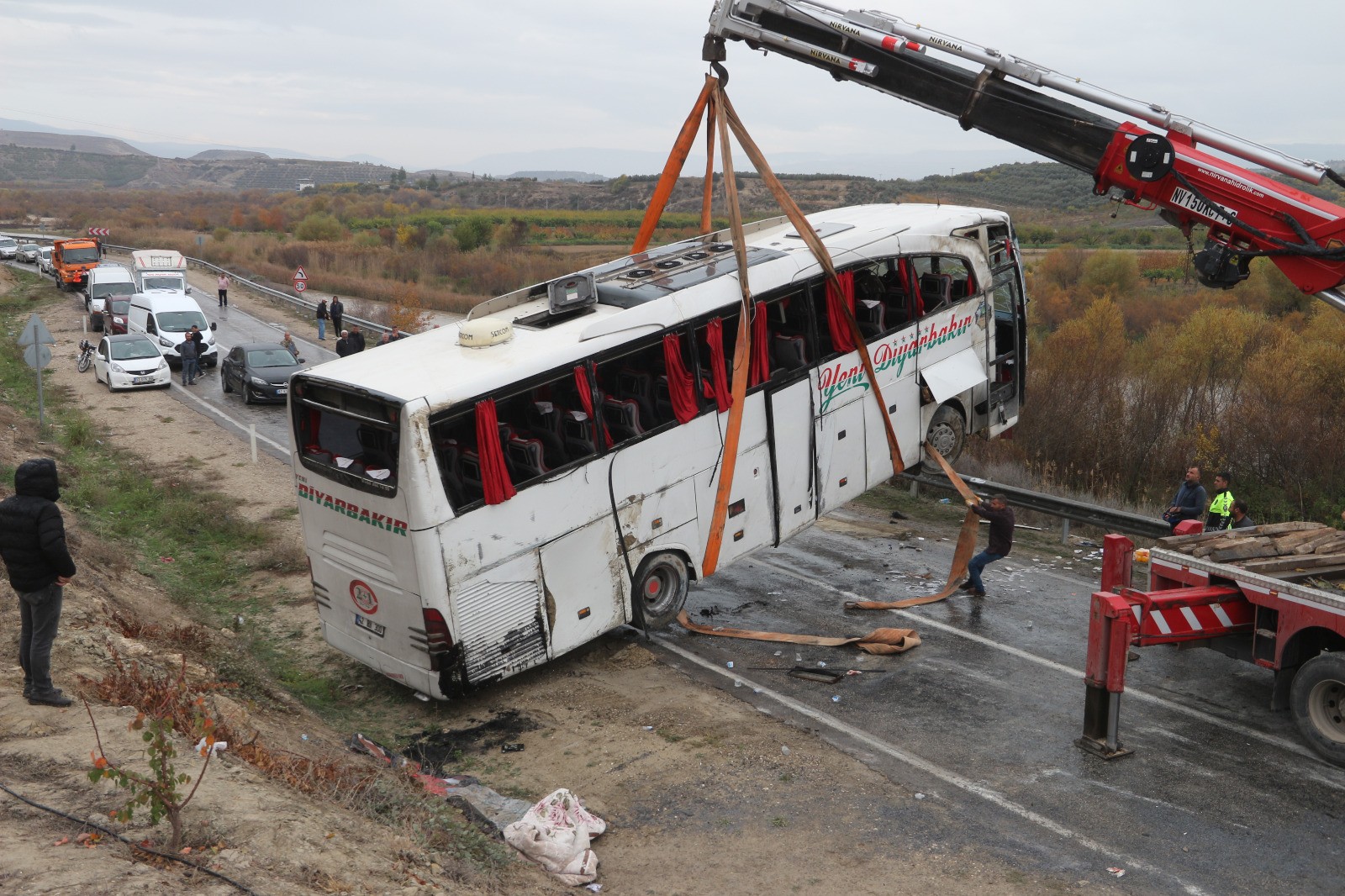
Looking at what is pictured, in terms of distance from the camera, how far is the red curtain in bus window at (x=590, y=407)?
10.4 metres

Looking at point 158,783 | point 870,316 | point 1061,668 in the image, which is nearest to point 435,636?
point 158,783

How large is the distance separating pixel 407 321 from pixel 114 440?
11.2 meters

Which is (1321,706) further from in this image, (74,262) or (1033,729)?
(74,262)

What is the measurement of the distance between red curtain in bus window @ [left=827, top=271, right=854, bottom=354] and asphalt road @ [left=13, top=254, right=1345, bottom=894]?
3205 mm

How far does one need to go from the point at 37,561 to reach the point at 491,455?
3.62 m

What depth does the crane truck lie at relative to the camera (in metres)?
9.11

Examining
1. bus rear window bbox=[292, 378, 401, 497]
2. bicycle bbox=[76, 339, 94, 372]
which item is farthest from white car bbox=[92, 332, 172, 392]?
bus rear window bbox=[292, 378, 401, 497]

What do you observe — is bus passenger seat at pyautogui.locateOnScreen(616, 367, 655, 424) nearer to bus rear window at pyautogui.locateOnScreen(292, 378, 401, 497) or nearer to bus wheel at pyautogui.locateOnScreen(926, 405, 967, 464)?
bus rear window at pyautogui.locateOnScreen(292, 378, 401, 497)

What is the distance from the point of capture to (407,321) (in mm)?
32094

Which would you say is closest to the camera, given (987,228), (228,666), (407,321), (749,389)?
(228,666)

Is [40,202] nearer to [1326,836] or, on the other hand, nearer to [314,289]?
[314,289]

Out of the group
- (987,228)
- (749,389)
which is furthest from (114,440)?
(987,228)

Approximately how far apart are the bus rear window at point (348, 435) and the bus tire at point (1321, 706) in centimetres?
799

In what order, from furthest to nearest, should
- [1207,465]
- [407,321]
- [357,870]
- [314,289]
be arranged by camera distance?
[314,289] → [407,321] → [1207,465] → [357,870]
